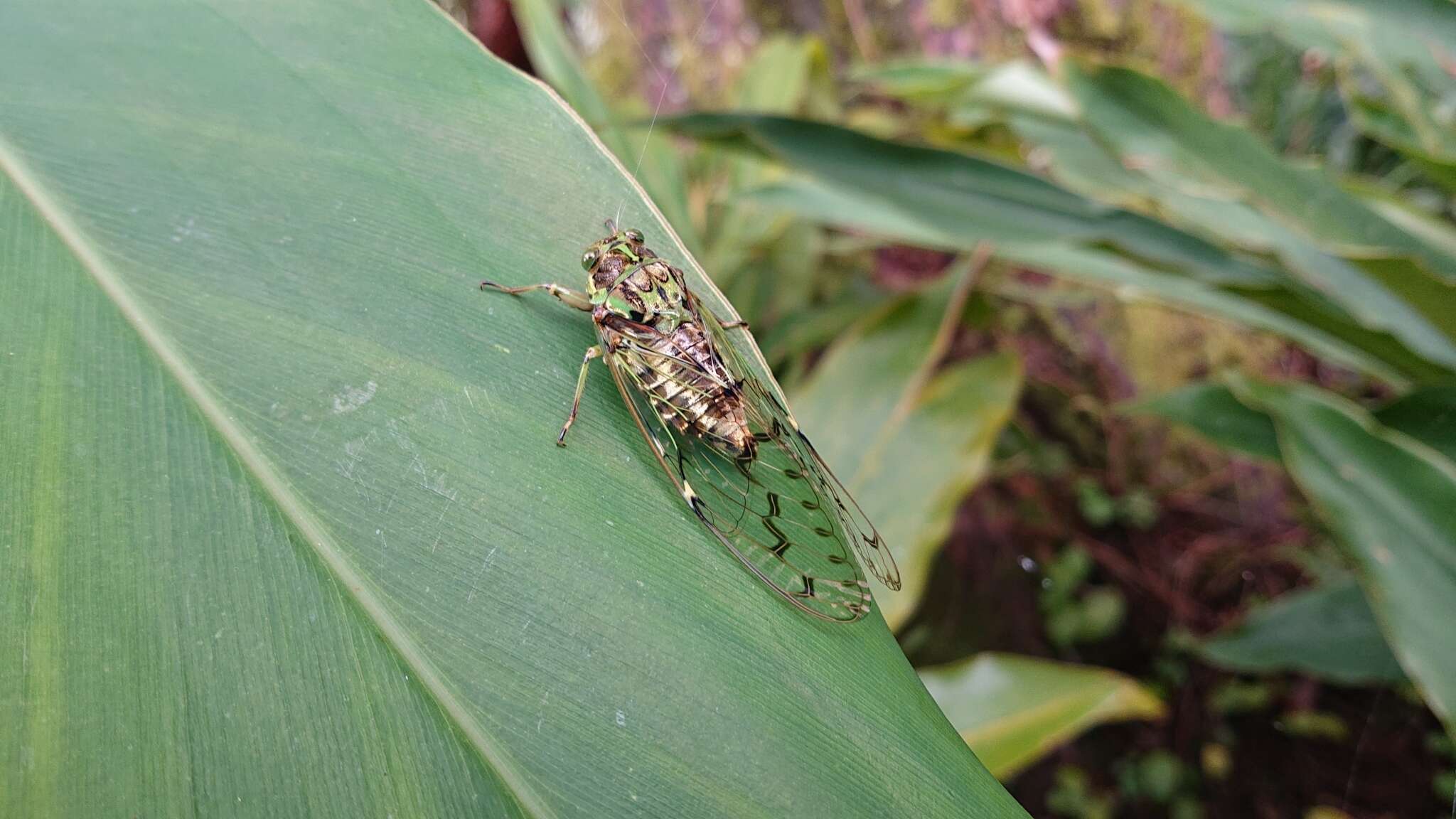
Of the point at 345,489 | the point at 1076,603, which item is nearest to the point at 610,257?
the point at 345,489

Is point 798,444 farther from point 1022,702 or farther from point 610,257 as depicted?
point 1022,702

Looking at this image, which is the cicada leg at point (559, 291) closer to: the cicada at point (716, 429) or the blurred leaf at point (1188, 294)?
the cicada at point (716, 429)

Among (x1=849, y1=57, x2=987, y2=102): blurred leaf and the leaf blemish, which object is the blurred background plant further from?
the leaf blemish

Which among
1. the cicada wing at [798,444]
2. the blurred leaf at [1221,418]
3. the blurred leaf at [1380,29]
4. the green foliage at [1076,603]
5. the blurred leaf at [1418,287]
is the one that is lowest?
the green foliage at [1076,603]

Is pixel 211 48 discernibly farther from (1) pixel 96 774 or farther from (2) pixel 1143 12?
Answer: (2) pixel 1143 12

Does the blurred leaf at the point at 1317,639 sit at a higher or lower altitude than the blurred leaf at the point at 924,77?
lower

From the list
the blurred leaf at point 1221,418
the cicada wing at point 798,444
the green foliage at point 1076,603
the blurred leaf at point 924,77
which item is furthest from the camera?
the green foliage at point 1076,603

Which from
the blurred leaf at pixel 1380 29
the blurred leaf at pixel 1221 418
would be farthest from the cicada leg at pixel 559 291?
the blurred leaf at pixel 1380 29
